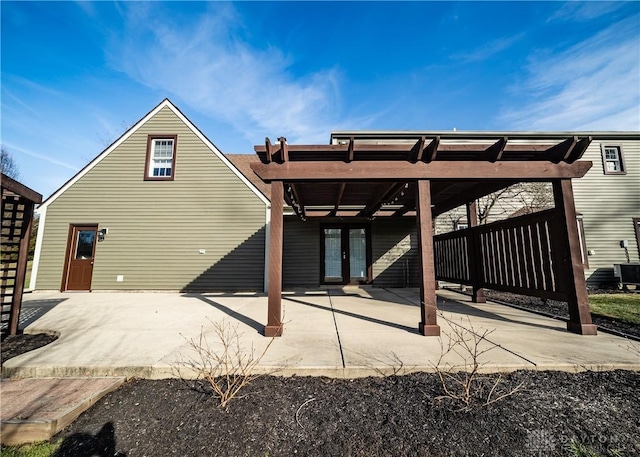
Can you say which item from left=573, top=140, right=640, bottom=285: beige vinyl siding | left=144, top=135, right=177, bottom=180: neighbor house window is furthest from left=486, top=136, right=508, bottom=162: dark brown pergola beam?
left=573, top=140, right=640, bottom=285: beige vinyl siding

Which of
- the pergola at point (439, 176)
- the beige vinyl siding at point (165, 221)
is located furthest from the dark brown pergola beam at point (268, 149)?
the beige vinyl siding at point (165, 221)

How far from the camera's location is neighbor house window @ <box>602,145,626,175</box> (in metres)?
10.6

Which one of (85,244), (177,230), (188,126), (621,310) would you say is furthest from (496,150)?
(85,244)

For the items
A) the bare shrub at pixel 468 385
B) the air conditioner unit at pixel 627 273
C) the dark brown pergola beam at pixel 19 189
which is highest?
the dark brown pergola beam at pixel 19 189

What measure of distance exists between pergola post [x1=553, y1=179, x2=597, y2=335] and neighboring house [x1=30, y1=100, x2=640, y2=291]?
469 cm

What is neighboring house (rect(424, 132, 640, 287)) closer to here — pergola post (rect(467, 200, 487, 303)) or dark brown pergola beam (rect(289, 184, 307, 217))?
pergola post (rect(467, 200, 487, 303))

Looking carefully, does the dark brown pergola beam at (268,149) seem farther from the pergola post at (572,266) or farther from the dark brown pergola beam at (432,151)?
the pergola post at (572,266)

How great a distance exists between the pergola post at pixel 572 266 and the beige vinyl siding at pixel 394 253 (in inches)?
221

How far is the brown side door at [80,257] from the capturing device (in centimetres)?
846

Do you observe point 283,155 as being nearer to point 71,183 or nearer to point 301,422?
point 301,422

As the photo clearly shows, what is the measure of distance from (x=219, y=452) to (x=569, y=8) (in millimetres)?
10465

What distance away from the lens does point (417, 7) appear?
22.9 ft

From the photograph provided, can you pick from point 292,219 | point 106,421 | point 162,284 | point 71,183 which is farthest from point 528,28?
point 71,183

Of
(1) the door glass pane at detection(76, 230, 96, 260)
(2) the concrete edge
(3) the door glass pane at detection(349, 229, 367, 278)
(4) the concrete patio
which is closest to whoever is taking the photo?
(2) the concrete edge
